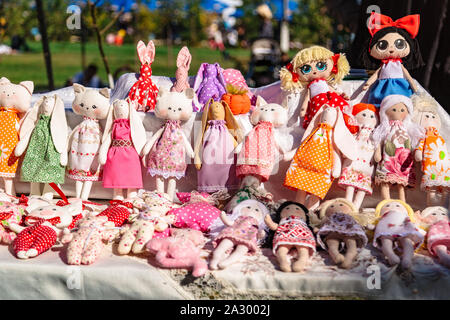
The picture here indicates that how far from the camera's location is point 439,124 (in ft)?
11.7

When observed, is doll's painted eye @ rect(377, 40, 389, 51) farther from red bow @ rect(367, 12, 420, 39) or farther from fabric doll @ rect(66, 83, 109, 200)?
fabric doll @ rect(66, 83, 109, 200)

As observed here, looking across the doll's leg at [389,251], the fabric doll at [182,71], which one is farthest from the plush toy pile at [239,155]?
the fabric doll at [182,71]

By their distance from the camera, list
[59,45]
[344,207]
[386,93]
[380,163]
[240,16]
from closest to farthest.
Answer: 1. [344,207]
2. [380,163]
3. [386,93]
4. [240,16]
5. [59,45]

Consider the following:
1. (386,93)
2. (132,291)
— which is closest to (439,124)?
(386,93)

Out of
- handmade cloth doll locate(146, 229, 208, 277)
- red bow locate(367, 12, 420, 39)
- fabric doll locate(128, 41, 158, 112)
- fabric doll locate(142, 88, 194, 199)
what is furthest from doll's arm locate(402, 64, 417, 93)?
handmade cloth doll locate(146, 229, 208, 277)

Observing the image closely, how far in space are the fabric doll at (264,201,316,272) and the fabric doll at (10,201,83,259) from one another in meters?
1.16

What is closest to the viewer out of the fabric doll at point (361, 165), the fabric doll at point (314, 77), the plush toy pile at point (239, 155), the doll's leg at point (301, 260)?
the doll's leg at point (301, 260)

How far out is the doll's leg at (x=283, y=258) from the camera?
2.56 meters

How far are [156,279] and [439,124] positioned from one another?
2226mm

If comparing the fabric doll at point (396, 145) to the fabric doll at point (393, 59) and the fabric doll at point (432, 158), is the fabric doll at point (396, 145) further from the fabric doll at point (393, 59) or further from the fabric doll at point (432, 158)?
the fabric doll at point (393, 59)

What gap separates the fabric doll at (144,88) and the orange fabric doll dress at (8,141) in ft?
3.00

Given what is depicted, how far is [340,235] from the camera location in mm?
2775

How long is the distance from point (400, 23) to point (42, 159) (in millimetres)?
2845
